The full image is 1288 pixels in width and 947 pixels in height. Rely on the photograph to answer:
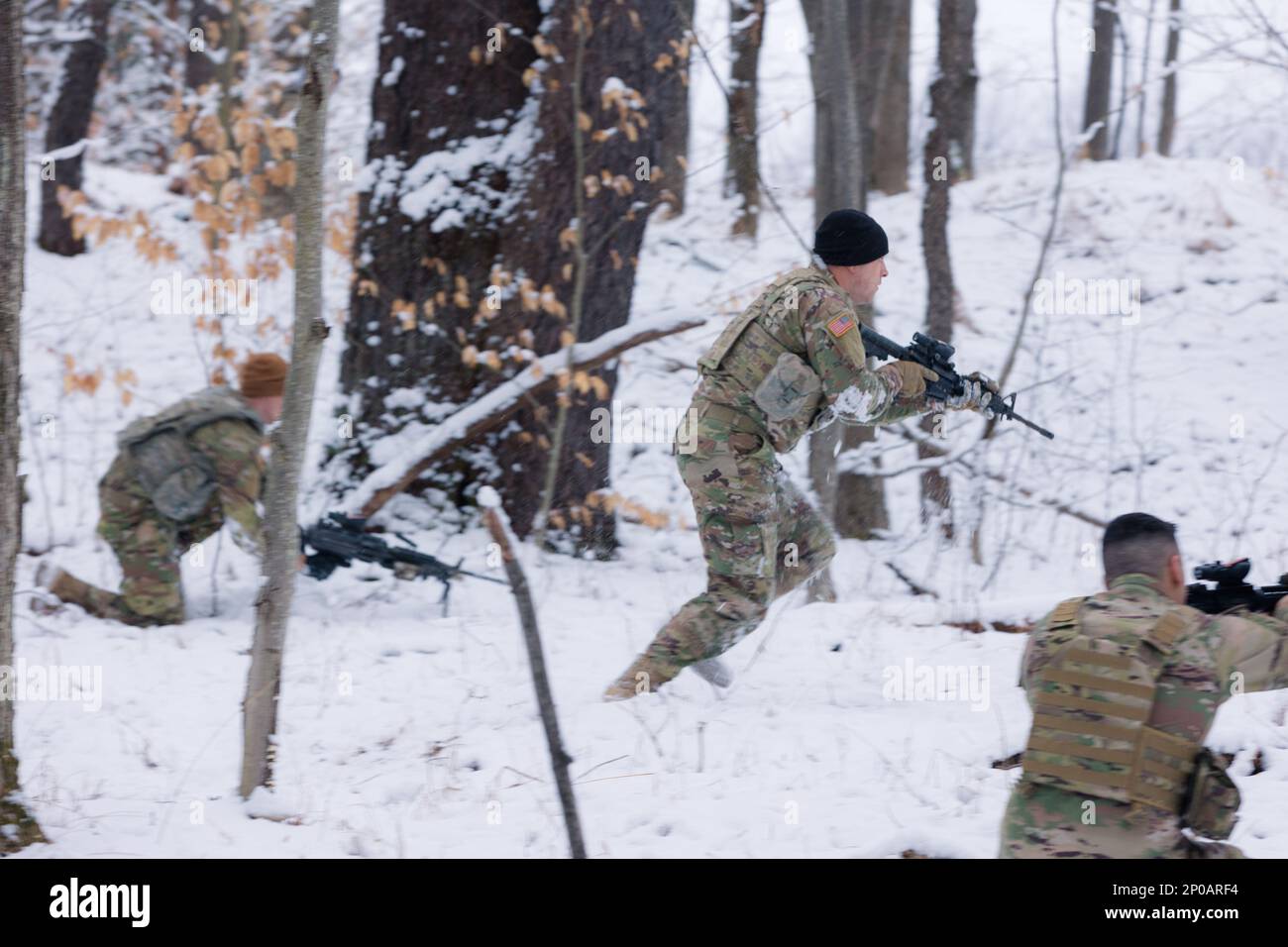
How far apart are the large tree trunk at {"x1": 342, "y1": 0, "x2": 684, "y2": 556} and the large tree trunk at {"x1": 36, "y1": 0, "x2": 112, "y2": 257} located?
25.7ft

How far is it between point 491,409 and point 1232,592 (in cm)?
422

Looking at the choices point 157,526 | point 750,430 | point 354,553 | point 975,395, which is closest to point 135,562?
point 157,526

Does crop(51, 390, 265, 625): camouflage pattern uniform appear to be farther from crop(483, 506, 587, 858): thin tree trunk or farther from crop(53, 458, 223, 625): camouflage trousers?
crop(483, 506, 587, 858): thin tree trunk

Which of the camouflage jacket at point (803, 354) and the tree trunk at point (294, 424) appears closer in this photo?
the tree trunk at point (294, 424)

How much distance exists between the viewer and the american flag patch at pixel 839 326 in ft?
13.8

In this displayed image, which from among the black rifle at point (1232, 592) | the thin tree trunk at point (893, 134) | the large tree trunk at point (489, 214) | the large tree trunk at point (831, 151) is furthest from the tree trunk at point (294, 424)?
the thin tree trunk at point (893, 134)

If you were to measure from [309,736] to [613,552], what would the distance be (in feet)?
10.4

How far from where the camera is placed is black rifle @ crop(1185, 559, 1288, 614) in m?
2.86

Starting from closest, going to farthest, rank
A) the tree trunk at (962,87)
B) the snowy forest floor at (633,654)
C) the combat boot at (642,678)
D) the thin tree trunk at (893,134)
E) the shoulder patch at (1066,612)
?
1. the shoulder patch at (1066,612)
2. the snowy forest floor at (633,654)
3. the combat boot at (642,678)
4. the tree trunk at (962,87)
5. the thin tree trunk at (893,134)

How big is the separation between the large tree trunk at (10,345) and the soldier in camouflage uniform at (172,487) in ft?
8.30

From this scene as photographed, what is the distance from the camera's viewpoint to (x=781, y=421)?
4.37m

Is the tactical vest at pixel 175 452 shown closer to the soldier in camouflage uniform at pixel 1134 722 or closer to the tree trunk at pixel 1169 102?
the soldier in camouflage uniform at pixel 1134 722
